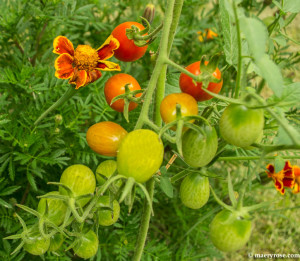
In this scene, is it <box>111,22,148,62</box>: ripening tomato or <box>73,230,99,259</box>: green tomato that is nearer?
<box>73,230,99,259</box>: green tomato

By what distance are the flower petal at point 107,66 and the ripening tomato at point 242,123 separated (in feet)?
1.04

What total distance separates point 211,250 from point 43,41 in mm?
827

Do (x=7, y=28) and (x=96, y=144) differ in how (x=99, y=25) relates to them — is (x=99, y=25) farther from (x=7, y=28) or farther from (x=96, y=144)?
(x=96, y=144)

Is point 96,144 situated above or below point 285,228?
above

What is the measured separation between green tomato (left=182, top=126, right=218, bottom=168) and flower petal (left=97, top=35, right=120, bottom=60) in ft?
0.89

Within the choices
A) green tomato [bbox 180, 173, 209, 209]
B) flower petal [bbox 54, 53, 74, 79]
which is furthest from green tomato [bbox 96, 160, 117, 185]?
flower petal [bbox 54, 53, 74, 79]

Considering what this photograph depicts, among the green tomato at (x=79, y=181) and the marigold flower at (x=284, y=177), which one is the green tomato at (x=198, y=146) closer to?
the green tomato at (x=79, y=181)

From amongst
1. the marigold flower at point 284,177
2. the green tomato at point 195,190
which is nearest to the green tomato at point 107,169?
the green tomato at point 195,190

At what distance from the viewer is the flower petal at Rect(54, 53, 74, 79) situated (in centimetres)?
71

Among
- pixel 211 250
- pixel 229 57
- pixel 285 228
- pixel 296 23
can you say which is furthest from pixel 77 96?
pixel 296 23

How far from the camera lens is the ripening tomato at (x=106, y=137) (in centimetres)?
55

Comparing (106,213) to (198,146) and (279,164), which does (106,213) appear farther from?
(279,164)

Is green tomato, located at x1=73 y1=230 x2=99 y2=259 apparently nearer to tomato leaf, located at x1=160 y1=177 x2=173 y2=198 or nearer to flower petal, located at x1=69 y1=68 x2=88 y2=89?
tomato leaf, located at x1=160 y1=177 x2=173 y2=198

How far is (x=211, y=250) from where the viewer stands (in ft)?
3.56
